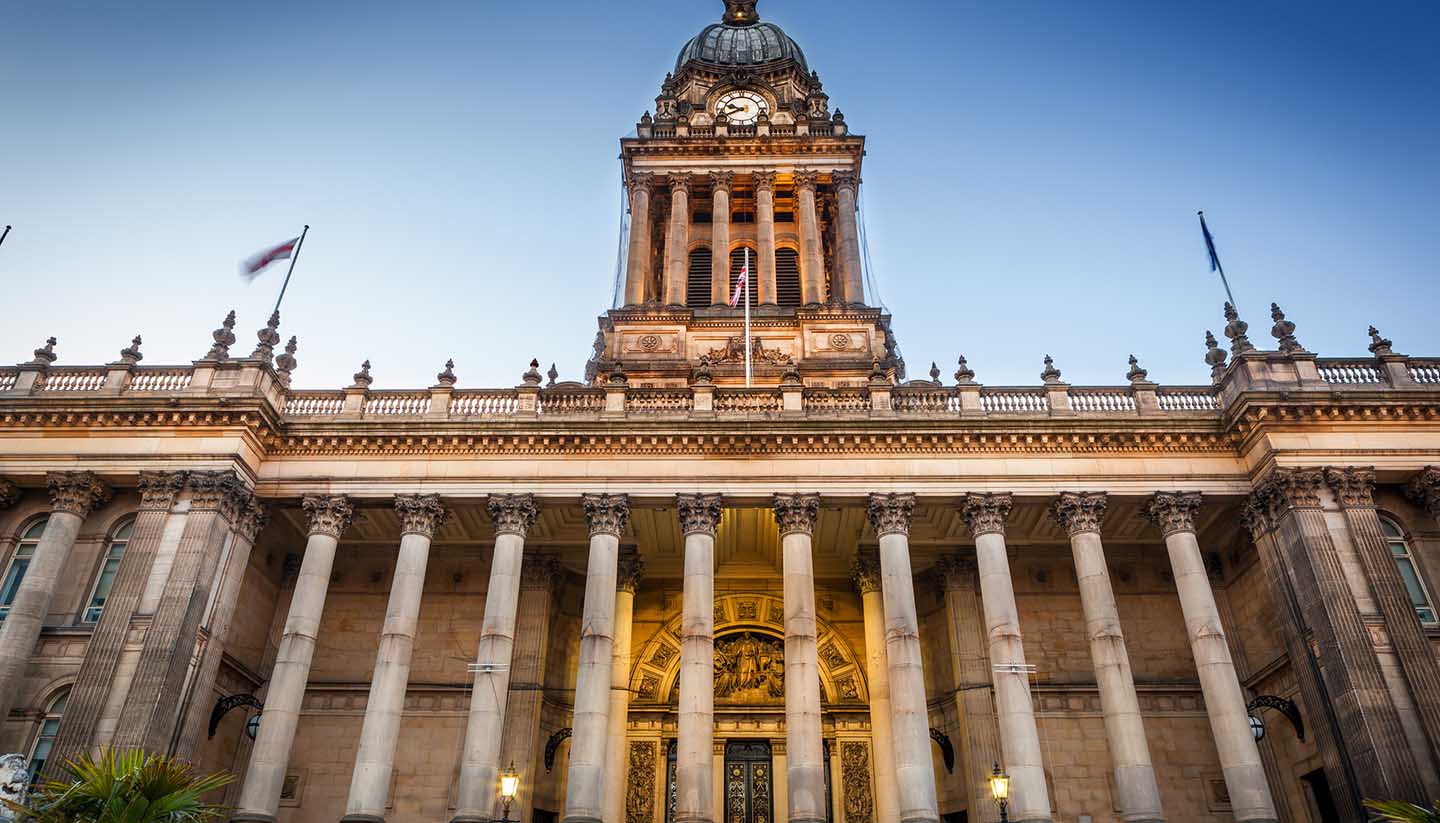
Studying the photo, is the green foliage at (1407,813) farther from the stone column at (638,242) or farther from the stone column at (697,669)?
the stone column at (638,242)

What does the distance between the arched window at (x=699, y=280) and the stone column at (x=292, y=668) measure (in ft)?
58.3

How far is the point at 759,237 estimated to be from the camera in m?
38.4

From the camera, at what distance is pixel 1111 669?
21.6m

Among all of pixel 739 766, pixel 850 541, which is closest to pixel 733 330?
pixel 850 541

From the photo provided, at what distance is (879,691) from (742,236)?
21.8 metres

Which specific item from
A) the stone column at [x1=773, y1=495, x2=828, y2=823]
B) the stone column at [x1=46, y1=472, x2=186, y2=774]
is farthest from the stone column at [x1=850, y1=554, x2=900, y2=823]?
the stone column at [x1=46, y1=472, x2=186, y2=774]

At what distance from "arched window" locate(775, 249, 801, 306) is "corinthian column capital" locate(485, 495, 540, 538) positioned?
17.3 m

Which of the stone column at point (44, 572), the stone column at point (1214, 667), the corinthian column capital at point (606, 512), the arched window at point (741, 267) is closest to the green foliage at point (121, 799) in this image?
the stone column at point (44, 572)

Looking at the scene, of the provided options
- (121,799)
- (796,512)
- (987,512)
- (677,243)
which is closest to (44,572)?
(121,799)

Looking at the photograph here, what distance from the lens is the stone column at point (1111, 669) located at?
20.3 m

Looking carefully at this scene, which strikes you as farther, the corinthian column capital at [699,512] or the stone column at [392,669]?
the corinthian column capital at [699,512]

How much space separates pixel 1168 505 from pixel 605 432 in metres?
14.5

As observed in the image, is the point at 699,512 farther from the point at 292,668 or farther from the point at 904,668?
the point at 292,668

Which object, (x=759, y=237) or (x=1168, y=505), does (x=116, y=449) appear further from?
(x=1168, y=505)
